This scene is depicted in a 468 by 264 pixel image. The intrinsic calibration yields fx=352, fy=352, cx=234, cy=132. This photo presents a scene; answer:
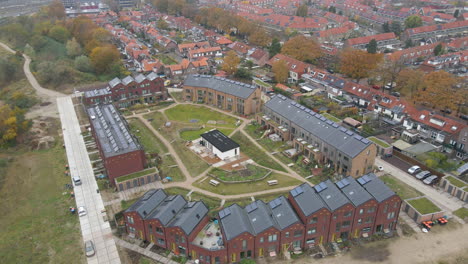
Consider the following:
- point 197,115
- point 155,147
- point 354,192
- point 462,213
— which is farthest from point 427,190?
point 197,115

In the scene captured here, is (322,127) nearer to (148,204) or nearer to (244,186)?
(244,186)

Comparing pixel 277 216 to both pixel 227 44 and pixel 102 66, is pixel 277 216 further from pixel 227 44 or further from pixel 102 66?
pixel 227 44

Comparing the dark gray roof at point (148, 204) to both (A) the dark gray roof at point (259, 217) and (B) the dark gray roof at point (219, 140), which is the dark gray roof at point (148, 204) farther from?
(B) the dark gray roof at point (219, 140)

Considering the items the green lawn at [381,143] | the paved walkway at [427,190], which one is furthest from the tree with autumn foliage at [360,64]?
the paved walkway at [427,190]

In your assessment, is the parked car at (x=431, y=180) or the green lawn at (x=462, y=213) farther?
the parked car at (x=431, y=180)

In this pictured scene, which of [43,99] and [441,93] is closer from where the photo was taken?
[441,93]

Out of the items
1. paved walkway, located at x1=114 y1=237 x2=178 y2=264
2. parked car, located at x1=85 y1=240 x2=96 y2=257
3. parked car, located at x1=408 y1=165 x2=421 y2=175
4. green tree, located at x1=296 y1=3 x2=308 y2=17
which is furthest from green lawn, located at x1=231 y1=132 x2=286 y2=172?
green tree, located at x1=296 y1=3 x2=308 y2=17

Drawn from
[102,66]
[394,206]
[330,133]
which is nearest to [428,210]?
[394,206]

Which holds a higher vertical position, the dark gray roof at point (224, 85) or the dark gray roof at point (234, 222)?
the dark gray roof at point (224, 85)
